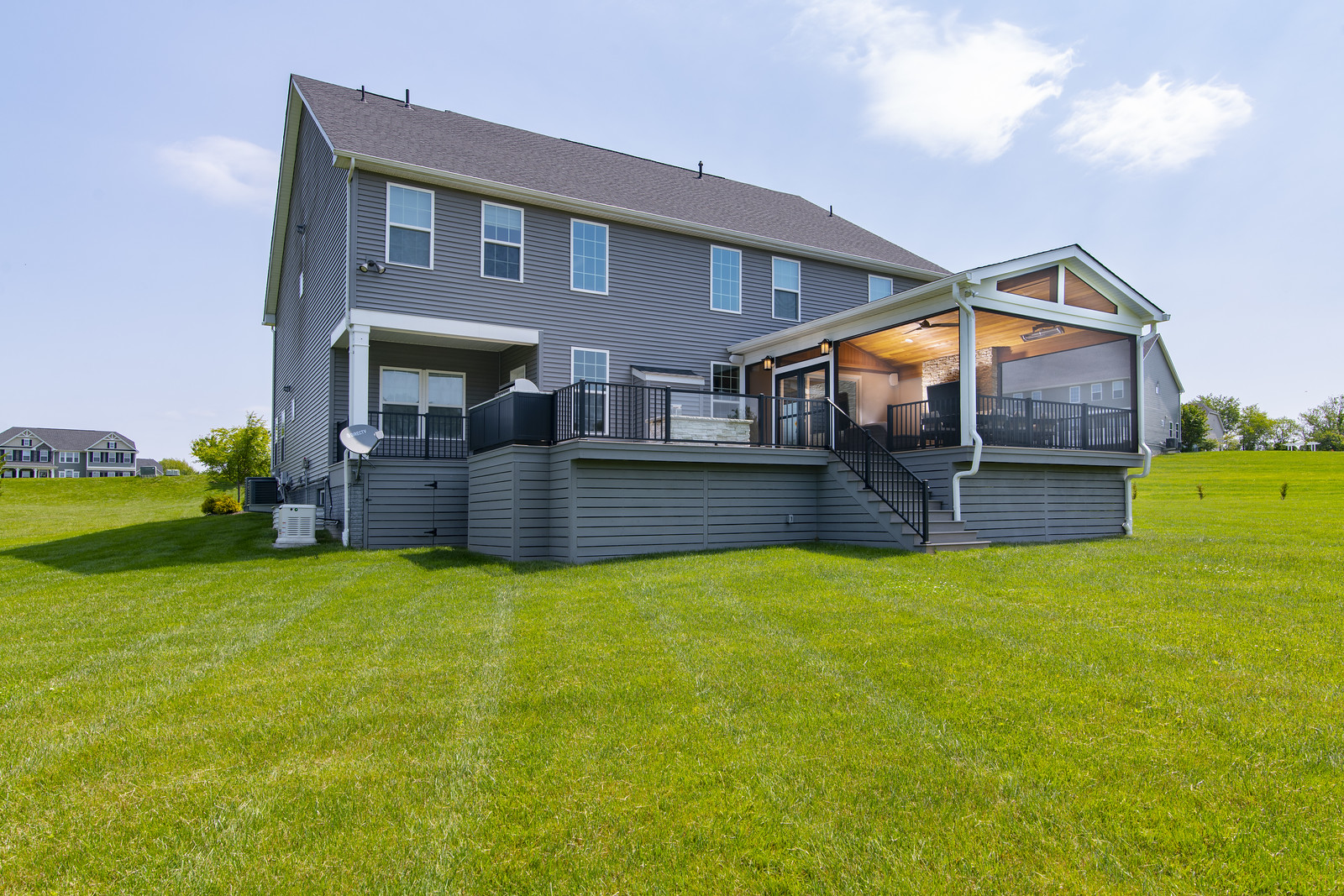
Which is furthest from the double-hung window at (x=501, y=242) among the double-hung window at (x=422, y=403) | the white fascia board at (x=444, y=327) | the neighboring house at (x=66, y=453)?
the neighboring house at (x=66, y=453)

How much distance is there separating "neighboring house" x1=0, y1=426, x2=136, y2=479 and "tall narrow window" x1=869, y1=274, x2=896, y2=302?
282ft

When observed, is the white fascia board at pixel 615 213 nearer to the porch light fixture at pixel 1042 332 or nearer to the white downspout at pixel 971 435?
the porch light fixture at pixel 1042 332

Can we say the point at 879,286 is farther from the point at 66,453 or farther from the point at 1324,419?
the point at 66,453

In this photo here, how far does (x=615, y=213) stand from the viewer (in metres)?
14.4

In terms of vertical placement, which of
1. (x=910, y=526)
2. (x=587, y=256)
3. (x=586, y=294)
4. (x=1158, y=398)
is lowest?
(x=910, y=526)

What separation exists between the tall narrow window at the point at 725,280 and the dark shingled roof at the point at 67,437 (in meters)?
87.3

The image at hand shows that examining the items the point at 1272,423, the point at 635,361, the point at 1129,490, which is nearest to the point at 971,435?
the point at 1129,490

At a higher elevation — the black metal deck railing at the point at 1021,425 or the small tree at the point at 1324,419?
the small tree at the point at 1324,419

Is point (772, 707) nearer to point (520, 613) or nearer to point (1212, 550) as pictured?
point (520, 613)

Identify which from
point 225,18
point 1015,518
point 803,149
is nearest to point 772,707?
point 1015,518

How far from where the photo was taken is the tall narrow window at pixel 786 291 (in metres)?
16.4

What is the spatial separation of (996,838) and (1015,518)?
9.84 metres

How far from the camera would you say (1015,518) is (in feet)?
38.4

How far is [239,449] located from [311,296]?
38.7 feet
